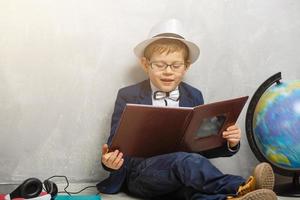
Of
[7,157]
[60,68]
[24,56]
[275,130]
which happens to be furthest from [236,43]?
[7,157]

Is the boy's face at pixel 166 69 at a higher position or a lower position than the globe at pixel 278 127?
higher

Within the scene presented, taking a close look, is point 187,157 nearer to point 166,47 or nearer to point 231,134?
point 231,134

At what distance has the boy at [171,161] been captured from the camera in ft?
4.36

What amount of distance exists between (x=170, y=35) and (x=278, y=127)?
0.56 m

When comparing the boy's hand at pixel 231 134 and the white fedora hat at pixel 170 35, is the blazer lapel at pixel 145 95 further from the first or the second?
the boy's hand at pixel 231 134

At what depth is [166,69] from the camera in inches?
63.3

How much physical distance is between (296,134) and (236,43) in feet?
1.92

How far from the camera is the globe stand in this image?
1760 mm

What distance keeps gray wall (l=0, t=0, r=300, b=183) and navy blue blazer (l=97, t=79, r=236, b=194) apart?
0.21 metres

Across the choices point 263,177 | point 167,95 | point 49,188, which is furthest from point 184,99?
point 49,188

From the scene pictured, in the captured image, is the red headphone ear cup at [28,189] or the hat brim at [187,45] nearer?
the red headphone ear cup at [28,189]

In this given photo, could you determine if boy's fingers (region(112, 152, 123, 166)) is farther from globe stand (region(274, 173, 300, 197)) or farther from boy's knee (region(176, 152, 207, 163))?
globe stand (region(274, 173, 300, 197))

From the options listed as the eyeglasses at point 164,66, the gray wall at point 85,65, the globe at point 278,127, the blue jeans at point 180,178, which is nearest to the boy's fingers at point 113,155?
the blue jeans at point 180,178

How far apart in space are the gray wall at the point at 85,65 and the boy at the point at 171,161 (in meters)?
0.23
